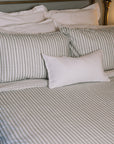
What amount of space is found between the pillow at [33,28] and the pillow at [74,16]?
97 millimetres

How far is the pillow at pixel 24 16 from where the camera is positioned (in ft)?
7.04

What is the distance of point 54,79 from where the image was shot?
1.80 m

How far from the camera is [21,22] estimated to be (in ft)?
7.22

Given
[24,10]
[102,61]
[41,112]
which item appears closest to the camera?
[41,112]

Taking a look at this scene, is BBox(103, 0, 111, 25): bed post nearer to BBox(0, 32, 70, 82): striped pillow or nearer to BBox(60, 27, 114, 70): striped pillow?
BBox(60, 27, 114, 70): striped pillow

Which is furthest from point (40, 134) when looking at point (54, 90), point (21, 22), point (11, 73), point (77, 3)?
point (77, 3)

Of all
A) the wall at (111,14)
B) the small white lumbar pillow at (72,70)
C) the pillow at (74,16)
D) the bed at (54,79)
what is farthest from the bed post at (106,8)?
the small white lumbar pillow at (72,70)

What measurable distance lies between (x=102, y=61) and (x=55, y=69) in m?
0.42

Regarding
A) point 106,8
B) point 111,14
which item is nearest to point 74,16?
point 106,8

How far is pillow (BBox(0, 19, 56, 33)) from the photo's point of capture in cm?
208

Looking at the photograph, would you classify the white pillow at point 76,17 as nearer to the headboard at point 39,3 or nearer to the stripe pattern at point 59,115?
the headboard at point 39,3

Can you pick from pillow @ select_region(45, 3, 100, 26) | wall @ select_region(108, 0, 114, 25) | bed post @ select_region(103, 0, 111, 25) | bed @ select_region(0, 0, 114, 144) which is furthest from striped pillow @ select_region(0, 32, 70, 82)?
wall @ select_region(108, 0, 114, 25)

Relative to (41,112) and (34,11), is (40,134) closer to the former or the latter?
(41,112)

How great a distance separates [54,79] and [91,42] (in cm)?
46
